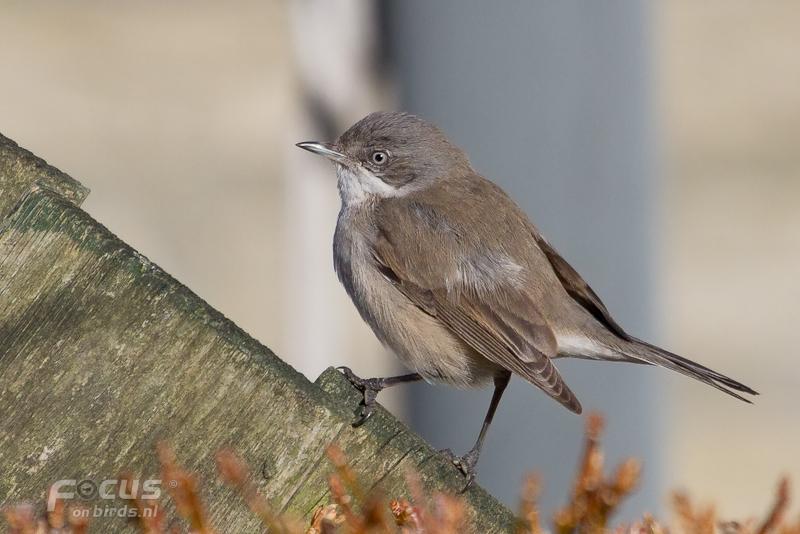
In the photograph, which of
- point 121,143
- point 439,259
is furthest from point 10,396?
point 121,143

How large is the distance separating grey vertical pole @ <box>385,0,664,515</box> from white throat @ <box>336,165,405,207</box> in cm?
52

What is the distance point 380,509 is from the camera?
2.40m

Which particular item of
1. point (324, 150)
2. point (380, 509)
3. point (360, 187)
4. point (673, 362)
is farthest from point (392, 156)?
point (380, 509)

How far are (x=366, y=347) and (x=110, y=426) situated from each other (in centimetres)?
896

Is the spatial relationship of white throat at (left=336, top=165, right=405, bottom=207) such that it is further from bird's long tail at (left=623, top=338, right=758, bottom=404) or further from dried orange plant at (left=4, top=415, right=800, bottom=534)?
dried orange plant at (left=4, top=415, right=800, bottom=534)

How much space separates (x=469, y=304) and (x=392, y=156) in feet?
3.59

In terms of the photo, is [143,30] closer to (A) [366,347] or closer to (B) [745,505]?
(A) [366,347]

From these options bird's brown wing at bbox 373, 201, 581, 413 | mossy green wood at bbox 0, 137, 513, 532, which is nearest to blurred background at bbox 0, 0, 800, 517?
bird's brown wing at bbox 373, 201, 581, 413

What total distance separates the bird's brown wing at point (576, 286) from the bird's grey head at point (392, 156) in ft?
2.16

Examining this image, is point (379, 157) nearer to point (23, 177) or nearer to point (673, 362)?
point (673, 362)

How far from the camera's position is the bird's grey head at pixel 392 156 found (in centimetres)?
585

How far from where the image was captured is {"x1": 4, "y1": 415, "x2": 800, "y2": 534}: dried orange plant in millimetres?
2496

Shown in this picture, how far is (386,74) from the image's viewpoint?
7.22m

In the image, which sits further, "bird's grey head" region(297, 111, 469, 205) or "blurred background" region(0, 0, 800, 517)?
"blurred background" region(0, 0, 800, 517)
